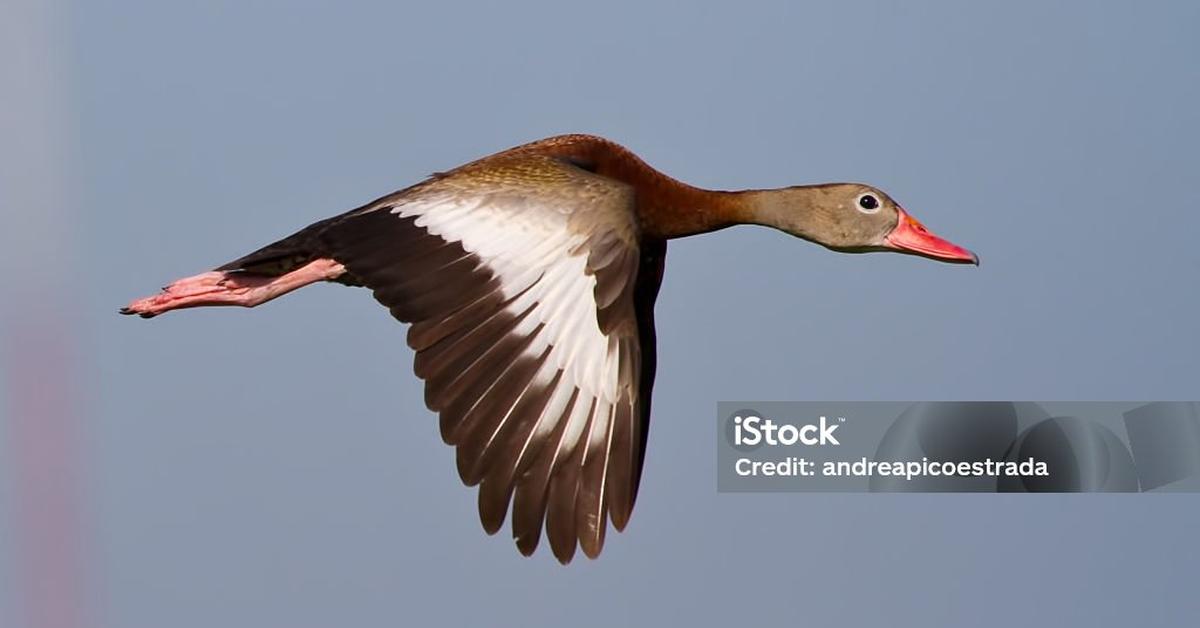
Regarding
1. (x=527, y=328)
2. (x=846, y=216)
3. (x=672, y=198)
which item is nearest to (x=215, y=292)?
(x=527, y=328)

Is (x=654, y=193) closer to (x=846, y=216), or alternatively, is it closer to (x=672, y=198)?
(x=672, y=198)

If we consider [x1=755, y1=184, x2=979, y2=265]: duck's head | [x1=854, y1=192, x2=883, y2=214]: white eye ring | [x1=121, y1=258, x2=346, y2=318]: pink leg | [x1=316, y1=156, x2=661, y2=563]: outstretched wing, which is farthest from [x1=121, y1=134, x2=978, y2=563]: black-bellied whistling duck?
[x1=854, y1=192, x2=883, y2=214]: white eye ring

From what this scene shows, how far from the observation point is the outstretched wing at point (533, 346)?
34.2 feet

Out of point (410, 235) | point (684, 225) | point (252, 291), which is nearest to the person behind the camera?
point (410, 235)

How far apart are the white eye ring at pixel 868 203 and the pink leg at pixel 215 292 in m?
3.39

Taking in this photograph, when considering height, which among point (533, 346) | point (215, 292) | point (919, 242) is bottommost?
point (533, 346)

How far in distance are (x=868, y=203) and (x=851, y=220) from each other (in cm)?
14

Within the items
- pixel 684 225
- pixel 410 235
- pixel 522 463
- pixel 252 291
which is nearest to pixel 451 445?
pixel 522 463

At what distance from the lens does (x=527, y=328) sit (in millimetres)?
10609

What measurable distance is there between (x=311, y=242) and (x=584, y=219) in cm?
161

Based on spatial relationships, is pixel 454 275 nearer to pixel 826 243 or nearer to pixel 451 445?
pixel 451 445

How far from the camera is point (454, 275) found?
1072 cm

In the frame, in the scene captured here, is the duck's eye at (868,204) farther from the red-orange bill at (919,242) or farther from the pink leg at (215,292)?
the pink leg at (215,292)

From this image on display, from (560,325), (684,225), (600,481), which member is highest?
(684,225)
